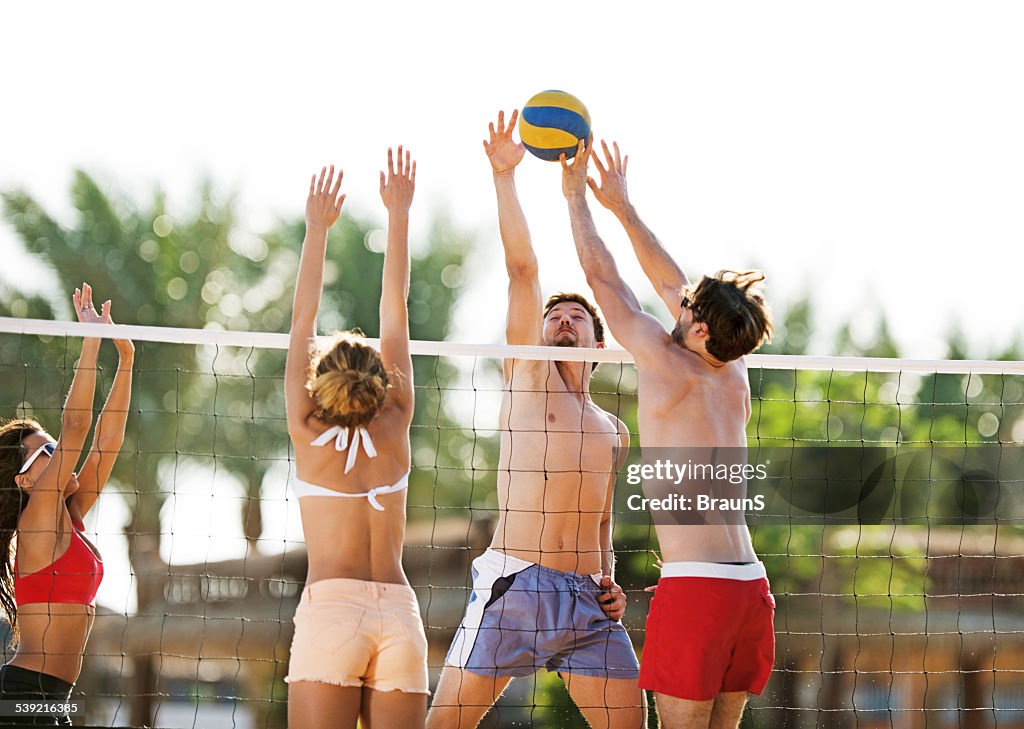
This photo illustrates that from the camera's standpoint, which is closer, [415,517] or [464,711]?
[464,711]

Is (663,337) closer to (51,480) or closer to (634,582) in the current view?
(51,480)

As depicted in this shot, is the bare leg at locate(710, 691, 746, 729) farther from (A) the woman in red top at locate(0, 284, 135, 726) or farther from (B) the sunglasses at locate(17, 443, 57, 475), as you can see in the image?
(B) the sunglasses at locate(17, 443, 57, 475)

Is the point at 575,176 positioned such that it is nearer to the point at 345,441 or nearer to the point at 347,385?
the point at 347,385

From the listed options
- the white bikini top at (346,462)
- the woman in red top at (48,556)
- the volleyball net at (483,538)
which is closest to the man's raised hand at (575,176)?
the white bikini top at (346,462)

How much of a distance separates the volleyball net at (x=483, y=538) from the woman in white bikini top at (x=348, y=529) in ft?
42.1

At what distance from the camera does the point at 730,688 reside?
443 cm

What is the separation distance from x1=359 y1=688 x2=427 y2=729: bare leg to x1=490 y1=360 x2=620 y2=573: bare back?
1186 millimetres

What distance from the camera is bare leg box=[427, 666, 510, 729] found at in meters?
4.88

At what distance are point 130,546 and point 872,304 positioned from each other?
52.6ft

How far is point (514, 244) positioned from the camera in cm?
525

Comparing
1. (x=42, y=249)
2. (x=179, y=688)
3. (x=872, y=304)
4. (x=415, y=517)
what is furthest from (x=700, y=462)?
(x=179, y=688)

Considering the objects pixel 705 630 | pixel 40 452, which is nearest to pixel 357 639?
pixel 705 630

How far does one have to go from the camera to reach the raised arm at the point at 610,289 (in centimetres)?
456

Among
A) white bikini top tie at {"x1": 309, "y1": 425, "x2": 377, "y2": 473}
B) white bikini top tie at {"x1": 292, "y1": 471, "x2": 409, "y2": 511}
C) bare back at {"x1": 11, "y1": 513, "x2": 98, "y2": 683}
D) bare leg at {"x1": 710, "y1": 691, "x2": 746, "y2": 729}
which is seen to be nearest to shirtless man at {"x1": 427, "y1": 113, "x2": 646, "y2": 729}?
bare leg at {"x1": 710, "y1": 691, "x2": 746, "y2": 729}
